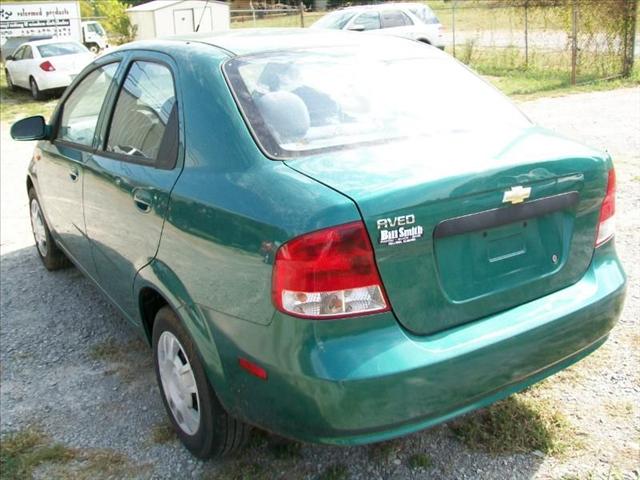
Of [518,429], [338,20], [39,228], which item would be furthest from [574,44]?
[518,429]

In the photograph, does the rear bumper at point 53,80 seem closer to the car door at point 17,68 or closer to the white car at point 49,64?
the white car at point 49,64

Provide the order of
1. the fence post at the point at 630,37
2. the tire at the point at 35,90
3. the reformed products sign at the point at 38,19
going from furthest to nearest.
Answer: the reformed products sign at the point at 38,19 < the tire at the point at 35,90 < the fence post at the point at 630,37

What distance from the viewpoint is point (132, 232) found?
3084 millimetres

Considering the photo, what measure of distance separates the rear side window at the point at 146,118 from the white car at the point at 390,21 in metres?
14.5

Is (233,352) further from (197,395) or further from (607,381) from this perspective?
(607,381)

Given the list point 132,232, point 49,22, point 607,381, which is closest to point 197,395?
point 132,232

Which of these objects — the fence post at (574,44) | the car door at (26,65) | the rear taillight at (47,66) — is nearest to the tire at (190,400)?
the fence post at (574,44)

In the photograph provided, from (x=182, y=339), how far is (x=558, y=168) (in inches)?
63.2

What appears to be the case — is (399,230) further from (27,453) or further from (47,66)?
(47,66)

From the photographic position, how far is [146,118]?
10.5ft

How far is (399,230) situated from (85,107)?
2.69 meters

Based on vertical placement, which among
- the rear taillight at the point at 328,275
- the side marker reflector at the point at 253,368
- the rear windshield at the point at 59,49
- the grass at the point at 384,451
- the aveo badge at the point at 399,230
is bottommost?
the grass at the point at 384,451

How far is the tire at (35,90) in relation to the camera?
57.6 feet

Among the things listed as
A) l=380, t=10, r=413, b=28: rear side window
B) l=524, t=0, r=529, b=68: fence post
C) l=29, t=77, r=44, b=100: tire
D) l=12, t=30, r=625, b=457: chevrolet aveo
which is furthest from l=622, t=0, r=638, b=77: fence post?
l=29, t=77, r=44, b=100: tire
